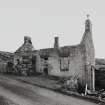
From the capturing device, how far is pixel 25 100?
8.04m

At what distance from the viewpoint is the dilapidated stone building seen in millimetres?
13234

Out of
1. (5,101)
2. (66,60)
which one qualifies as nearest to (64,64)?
(66,60)

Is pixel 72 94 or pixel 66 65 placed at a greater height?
pixel 66 65

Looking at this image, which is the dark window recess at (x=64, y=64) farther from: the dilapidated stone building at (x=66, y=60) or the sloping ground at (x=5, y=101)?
the sloping ground at (x=5, y=101)

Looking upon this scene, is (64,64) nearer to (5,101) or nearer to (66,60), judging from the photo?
(66,60)

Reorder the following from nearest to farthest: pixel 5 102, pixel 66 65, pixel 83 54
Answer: pixel 5 102
pixel 83 54
pixel 66 65

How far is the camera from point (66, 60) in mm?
14594

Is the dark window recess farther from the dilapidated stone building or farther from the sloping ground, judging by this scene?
the sloping ground

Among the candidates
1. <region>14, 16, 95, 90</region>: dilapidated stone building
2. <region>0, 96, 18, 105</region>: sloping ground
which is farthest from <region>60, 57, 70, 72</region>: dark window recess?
<region>0, 96, 18, 105</region>: sloping ground

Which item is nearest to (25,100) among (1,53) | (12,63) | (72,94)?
(72,94)

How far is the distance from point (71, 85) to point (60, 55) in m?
4.33

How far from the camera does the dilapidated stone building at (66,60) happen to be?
43.4 feet

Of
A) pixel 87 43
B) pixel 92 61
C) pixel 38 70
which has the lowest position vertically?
pixel 38 70

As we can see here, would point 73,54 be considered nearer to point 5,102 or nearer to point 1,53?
point 5,102
